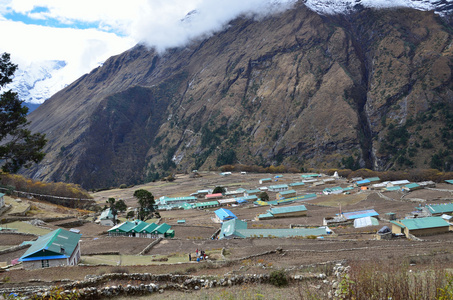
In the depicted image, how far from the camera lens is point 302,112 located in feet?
462

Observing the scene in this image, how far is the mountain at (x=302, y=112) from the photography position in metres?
121

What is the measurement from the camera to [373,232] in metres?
29.5

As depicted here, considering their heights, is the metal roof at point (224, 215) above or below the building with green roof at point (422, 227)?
below

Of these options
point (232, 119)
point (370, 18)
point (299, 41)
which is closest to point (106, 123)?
point (232, 119)

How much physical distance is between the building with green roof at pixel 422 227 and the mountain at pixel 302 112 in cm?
8160

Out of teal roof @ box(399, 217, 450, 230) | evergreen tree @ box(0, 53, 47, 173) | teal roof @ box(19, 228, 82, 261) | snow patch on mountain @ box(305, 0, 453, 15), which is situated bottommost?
teal roof @ box(399, 217, 450, 230)

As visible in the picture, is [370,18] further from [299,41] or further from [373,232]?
[373,232]

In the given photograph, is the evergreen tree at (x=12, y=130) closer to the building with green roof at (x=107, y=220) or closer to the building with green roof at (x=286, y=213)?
the building with green roof at (x=107, y=220)

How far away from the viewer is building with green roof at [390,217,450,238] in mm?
27094

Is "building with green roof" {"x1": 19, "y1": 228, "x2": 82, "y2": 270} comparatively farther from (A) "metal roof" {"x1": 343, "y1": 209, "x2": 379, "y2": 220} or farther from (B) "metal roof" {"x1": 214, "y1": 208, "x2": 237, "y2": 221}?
(A) "metal roof" {"x1": 343, "y1": 209, "x2": 379, "y2": 220}

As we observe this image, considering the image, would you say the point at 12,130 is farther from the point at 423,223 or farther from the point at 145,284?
the point at 423,223

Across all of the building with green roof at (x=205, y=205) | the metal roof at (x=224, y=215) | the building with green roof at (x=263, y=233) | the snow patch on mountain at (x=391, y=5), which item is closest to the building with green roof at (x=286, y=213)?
the metal roof at (x=224, y=215)

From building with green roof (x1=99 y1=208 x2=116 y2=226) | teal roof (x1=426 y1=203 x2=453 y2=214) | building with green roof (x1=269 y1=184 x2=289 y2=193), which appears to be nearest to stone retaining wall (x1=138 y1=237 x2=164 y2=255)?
building with green roof (x1=99 y1=208 x2=116 y2=226)

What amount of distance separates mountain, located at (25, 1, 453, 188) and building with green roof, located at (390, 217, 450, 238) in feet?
268
